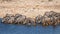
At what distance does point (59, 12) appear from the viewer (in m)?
27.8

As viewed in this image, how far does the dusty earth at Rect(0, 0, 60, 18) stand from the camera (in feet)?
91.9

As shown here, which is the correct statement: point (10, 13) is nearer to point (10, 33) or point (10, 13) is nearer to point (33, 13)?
point (33, 13)

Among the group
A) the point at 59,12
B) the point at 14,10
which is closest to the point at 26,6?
the point at 14,10

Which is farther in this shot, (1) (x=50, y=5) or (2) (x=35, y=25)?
(1) (x=50, y=5)

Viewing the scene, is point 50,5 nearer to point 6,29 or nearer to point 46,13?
point 46,13

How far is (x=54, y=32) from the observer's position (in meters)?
23.9

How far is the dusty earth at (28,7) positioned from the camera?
2802 centimetres

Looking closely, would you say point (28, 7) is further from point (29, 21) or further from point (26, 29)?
point (26, 29)

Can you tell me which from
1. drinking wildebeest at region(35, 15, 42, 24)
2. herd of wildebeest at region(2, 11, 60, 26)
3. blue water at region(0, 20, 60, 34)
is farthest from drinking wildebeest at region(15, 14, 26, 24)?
drinking wildebeest at region(35, 15, 42, 24)

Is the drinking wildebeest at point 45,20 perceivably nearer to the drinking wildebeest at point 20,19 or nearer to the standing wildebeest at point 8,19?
the drinking wildebeest at point 20,19

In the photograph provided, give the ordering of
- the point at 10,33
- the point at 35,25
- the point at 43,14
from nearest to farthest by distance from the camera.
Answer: the point at 10,33, the point at 35,25, the point at 43,14

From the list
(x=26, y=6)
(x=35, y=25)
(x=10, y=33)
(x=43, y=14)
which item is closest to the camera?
(x=10, y=33)

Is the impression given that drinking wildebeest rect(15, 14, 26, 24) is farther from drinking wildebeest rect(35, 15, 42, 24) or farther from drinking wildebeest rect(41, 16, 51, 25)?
drinking wildebeest rect(41, 16, 51, 25)

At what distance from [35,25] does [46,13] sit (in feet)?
6.32
